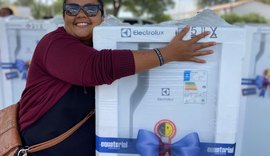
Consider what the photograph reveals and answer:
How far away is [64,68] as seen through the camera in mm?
1475

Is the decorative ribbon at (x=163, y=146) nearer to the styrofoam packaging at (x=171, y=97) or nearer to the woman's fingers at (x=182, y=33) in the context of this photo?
the styrofoam packaging at (x=171, y=97)

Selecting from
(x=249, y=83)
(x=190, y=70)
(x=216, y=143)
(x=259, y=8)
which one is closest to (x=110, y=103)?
(x=190, y=70)

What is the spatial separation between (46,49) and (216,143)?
2.78ft

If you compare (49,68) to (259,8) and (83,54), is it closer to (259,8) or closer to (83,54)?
(83,54)

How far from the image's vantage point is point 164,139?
Result: 5.01ft

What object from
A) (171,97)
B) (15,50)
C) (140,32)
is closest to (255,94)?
(171,97)

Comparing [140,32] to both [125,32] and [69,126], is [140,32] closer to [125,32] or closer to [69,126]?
[125,32]

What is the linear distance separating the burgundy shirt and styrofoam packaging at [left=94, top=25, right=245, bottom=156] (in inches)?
2.7

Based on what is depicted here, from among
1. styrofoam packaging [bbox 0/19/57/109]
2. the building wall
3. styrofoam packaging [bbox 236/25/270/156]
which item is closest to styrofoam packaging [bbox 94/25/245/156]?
styrofoam packaging [bbox 236/25/270/156]

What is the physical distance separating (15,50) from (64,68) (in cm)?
265

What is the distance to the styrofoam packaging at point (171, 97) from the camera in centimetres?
143

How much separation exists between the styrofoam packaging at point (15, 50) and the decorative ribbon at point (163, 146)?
2397 mm

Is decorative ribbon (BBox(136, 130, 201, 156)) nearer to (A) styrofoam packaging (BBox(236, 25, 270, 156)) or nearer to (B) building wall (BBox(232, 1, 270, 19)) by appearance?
(A) styrofoam packaging (BBox(236, 25, 270, 156))

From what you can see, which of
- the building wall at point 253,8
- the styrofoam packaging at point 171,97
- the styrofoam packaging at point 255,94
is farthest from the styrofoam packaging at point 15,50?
the building wall at point 253,8
